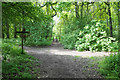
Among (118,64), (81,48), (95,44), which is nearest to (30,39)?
(81,48)

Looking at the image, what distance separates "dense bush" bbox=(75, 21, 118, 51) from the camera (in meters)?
9.35

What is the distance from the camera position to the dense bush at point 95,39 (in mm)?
9352

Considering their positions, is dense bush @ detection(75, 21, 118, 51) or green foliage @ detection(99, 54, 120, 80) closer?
green foliage @ detection(99, 54, 120, 80)

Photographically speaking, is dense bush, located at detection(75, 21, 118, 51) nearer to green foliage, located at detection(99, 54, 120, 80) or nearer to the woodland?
the woodland

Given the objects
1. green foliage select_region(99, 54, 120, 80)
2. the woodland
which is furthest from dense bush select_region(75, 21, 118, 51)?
green foliage select_region(99, 54, 120, 80)

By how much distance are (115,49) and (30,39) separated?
10.3 meters

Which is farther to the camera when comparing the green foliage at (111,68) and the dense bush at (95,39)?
the dense bush at (95,39)

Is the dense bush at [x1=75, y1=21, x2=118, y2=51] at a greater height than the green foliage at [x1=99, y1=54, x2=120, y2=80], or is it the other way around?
the dense bush at [x1=75, y1=21, x2=118, y2=51]

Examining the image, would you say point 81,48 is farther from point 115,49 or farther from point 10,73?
point 10,73

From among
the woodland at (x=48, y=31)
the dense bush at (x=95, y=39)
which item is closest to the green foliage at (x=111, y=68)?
the woodland at (x=48, y=31)

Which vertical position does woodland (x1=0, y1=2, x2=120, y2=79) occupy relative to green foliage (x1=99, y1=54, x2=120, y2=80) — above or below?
above

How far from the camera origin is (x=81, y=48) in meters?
10.4

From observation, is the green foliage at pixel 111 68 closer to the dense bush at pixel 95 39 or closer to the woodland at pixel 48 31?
the woodland at pixel 48 31

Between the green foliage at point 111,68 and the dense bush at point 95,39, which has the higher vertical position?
the dense bush at point 95,39
